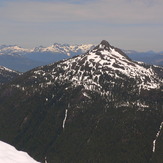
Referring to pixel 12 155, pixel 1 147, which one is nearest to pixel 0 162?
pixel 12 155

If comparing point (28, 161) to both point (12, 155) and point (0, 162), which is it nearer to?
point (12, 155)

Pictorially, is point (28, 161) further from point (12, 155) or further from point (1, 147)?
point (1, 147)

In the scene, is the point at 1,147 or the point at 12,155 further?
the point at 1,147

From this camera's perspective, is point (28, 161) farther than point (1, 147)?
No

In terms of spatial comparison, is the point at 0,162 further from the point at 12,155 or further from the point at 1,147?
the point at 1,147

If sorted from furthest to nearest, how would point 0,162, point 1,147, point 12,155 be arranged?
point 1,147, point 12,155, point 0,162

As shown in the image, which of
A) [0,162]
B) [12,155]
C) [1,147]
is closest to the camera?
[0,162]

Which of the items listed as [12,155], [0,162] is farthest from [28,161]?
[0,162]
